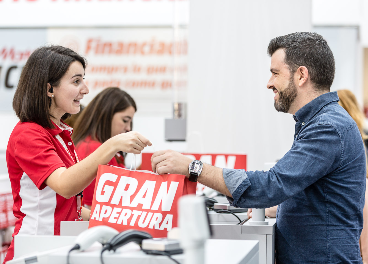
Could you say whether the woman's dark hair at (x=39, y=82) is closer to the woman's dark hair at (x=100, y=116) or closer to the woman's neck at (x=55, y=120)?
the woman's neck at (x=55, y=120)

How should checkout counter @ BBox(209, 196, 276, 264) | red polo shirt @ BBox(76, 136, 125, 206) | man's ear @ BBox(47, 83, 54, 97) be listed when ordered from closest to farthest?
checkout counter @ BBox(209, 196, 276, 264) < man's ear @ BBox(47, 83, 54, 97) < red polo shirt @ BBox(76, 136, 125, 206)

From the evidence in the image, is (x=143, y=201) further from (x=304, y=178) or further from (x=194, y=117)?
(x=194, y=117)

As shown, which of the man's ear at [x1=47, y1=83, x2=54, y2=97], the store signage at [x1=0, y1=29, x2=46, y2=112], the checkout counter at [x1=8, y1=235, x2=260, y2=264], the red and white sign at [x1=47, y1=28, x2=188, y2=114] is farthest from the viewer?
the store signage at [x1=0, y1=29, x2=46, y2=112]

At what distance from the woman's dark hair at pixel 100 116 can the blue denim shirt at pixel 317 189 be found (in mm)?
1530

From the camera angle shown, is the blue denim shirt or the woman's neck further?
the woman's neck

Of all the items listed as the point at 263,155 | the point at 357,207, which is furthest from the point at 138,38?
the point at 357,207

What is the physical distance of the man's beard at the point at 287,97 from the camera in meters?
1.81

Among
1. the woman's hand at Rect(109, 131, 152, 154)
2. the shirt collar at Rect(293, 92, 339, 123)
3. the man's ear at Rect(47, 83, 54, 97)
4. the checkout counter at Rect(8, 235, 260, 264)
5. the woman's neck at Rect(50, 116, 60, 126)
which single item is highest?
the man's ear at Rect(47, 83, 54, 97)

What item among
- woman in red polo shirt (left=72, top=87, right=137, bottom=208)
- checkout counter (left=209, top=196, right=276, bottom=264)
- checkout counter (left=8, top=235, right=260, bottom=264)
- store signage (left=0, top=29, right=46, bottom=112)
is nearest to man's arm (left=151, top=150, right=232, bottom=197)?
checkout counter (left=209, top=196, right=276, bottom=264)

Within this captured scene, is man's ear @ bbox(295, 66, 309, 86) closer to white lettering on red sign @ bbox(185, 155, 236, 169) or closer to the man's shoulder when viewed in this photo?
the man's shoulder

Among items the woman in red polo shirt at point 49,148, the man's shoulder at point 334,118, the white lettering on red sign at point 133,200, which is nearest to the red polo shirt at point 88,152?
the woman in red polo shirt at point 49,148

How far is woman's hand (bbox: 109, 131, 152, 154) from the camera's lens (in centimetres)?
154

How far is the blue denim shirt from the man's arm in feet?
0.11

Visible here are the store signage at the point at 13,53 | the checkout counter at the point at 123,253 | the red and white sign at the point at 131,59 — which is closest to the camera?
the checkout counter at the point at 123,253
